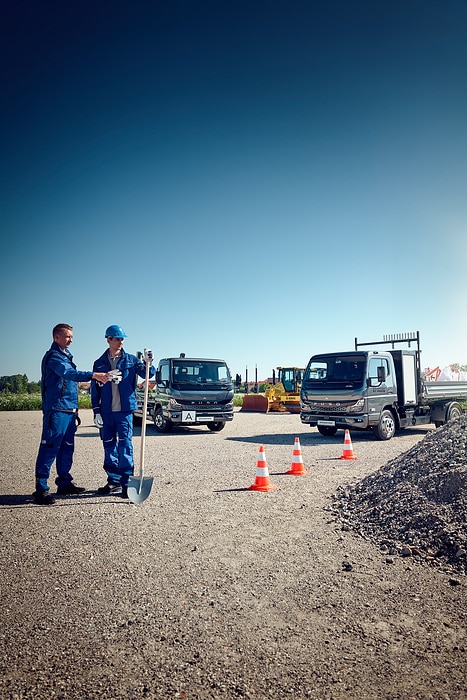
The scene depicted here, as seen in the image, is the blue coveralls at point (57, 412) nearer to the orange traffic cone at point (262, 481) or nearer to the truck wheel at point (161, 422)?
the orange traffic cone at point (262, 481)

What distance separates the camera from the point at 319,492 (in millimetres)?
6629

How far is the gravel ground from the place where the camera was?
2471mm

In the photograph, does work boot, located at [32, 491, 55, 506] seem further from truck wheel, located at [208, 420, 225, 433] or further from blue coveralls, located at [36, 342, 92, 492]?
truck wheel, located at [208, 420, 225, 433]

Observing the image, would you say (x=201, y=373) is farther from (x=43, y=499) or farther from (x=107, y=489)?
(x=43, y=499)

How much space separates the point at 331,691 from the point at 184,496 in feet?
13.8

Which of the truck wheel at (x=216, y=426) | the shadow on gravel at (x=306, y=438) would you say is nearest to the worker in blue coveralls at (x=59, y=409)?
the shadow on gravel at (x=306, y=438)

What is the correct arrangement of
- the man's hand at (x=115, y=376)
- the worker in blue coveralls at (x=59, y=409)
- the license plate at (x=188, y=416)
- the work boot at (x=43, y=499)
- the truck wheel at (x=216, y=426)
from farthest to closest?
1. the truck wheel at (x=216, y=426)
2. the license plate at (x=188, y=416)
3. the man's hand at (x=115, y=376)
4. the worker in blue coveralls at (x=59, y=409)
5. the work boot at (x=43, y=499)

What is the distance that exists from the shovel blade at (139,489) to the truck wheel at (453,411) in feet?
36.0

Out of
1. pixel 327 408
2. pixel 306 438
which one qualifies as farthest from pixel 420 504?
pixel 306 438

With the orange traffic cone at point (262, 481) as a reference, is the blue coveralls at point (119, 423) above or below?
above

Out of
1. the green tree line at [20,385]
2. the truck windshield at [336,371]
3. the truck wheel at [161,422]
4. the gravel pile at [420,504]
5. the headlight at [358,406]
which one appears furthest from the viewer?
the green tree line at [20,385]

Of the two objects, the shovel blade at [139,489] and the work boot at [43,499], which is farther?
the work boot at [43,499]

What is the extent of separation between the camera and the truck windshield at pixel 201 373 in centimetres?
1442

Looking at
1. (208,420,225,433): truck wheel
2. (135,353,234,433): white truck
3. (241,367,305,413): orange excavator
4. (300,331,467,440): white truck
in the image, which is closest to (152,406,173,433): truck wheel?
(135,353,234,433): white truck
